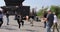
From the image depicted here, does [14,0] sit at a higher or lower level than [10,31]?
higher

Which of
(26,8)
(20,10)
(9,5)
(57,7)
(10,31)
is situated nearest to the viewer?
(10,31)

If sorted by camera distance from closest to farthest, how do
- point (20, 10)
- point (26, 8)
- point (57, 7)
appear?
1. point (20, 10)
2. point (26, 8)
3. point (57, 7)

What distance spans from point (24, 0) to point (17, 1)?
0.79 m

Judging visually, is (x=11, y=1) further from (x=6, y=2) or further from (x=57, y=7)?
(x=57, y=7)

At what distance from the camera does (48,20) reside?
47.5 feet

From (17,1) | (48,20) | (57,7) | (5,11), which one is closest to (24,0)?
(17,1)

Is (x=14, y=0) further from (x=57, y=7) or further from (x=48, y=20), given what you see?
(x=57, y=7)

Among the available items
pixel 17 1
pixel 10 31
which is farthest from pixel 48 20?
pixel 17 1

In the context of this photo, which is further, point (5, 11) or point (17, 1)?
point (17, 1)

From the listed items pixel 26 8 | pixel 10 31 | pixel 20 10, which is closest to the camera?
pixel 10 31

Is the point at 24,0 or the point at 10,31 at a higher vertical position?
the point at 24,0

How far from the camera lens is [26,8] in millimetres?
28141

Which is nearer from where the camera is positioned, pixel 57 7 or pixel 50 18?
pixel 50 18

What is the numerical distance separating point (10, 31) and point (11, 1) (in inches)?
468
